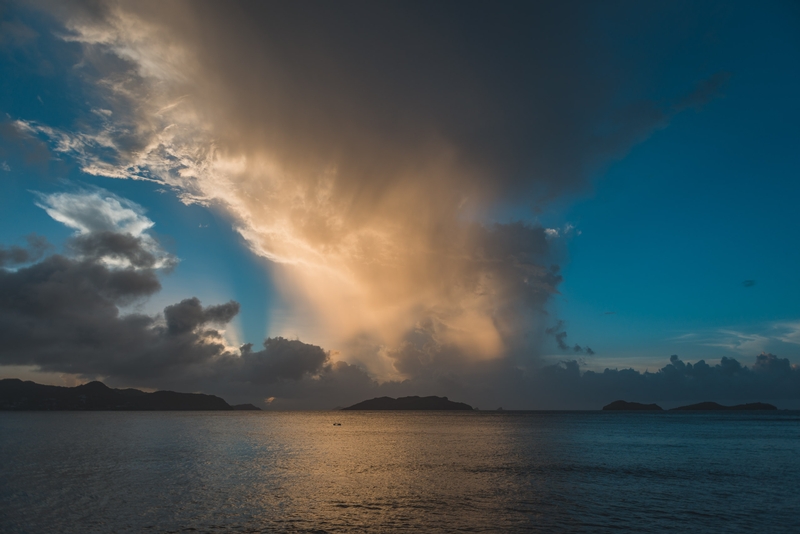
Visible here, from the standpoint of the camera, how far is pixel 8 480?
58.2 m

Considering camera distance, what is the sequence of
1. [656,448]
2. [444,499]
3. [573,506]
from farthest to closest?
1. [656,448]
2. [444,499]
3. [573,506]

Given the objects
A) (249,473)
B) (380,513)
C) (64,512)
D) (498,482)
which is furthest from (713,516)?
(64,512)

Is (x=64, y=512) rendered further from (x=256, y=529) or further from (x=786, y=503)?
(x=786, y=503)

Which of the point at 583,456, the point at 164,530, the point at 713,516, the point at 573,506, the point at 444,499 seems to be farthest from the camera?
the point at 583,456

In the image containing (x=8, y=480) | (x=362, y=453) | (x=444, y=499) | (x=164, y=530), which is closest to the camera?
(x=164, y=530)

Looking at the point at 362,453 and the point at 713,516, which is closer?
the point at 713,516

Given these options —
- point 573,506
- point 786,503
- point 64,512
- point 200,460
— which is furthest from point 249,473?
point 786,503

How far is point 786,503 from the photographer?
1861 inches

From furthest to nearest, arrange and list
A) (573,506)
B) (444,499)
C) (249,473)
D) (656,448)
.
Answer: (656,448)
(249,473)
(444,499)
(573,506)

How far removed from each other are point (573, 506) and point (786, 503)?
23079mm

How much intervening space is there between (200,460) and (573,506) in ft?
212

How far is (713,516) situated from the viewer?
4272 centimetres

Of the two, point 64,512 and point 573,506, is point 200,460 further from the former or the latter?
point 573,506

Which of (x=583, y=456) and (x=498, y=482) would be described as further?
(x=583, y=456)
